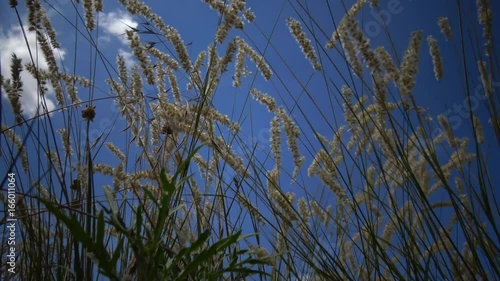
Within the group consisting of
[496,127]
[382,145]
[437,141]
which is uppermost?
[437,141]

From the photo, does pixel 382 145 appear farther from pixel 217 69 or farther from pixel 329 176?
pixel 217 69

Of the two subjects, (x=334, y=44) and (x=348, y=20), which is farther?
(x=334, y=44)

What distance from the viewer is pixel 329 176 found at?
4.93ft

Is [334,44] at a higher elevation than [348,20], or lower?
higher

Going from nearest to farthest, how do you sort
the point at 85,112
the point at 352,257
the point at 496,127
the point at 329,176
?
the point at 85,112
the point at 496,127
the point at 329,176
the point at 352,257

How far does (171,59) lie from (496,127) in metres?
1.06

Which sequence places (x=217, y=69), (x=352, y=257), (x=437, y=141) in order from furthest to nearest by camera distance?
(x=352, y=257), (x=437, y=141), (x=217, y=69)

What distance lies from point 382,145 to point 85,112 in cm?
98

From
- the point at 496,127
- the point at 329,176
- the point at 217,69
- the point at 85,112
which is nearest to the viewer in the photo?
the point at 85,112

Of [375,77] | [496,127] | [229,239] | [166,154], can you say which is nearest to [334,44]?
[375,77]

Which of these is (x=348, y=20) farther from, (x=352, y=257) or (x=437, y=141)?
(x=352, y=257)

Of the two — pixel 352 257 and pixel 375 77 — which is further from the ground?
pixel 375 77

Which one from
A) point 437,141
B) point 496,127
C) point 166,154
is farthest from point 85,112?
point 437,141

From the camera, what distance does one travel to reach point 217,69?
1631 millimetres
